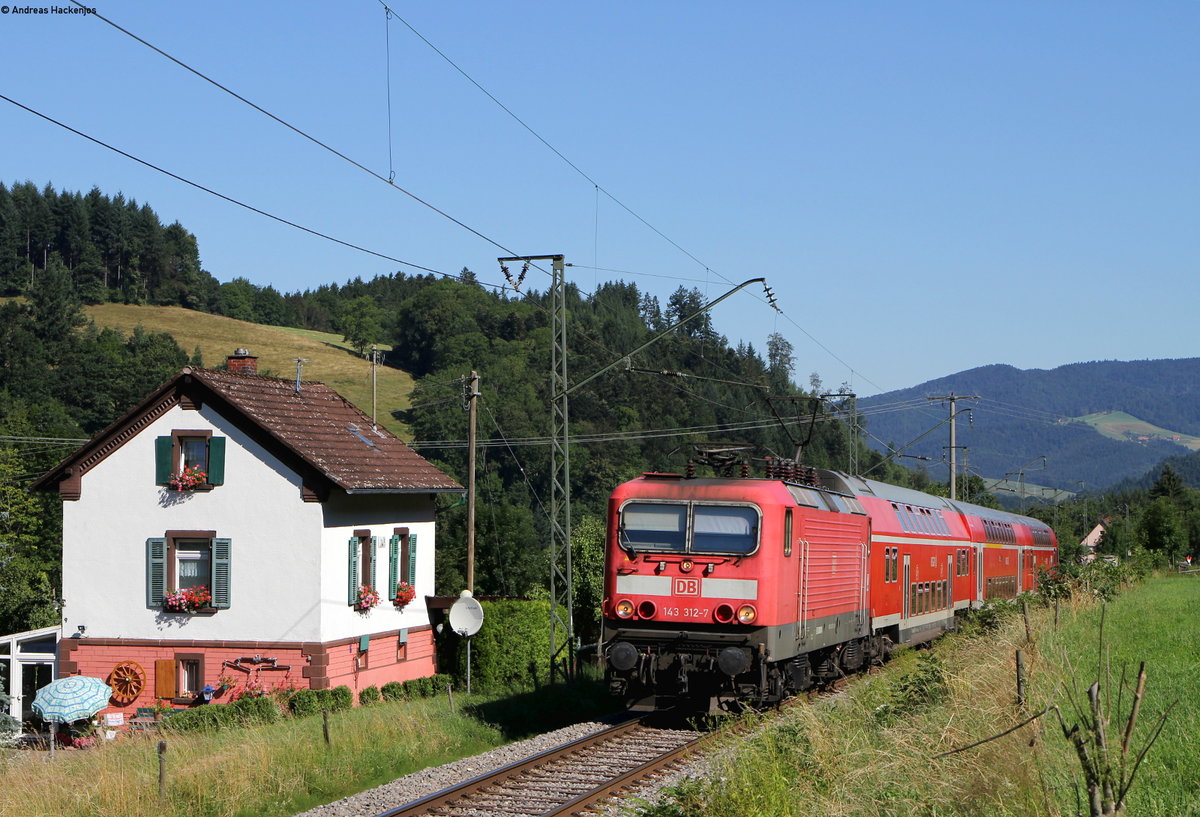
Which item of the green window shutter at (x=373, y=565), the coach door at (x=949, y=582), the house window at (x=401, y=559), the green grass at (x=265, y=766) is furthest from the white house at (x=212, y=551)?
the coach door at (x=949, y=582)

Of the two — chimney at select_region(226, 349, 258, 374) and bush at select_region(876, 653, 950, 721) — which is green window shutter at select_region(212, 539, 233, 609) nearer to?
chimney at select_region(226, 349, 258, 374)

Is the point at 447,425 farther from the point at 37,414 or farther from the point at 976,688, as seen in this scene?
the point at 976,688

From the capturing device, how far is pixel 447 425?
93.6 metres

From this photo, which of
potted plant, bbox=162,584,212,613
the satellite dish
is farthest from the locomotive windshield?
potted plant, bbox=162,584,212,613

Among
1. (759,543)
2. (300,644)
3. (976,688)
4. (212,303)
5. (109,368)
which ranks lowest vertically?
(300,644)

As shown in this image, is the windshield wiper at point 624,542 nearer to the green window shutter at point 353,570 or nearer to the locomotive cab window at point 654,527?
the locomotive cab window at point 654,527

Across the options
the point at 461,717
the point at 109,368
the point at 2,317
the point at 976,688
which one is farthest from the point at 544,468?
the point at 976,688

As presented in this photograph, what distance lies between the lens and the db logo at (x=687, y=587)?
1603 cm

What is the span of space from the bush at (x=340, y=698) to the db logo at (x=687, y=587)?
1393 centimetres

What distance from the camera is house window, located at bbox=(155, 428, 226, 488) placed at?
29500 mm

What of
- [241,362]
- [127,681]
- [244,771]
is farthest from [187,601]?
[244,771]

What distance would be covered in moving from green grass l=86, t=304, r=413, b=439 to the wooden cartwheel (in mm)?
82449

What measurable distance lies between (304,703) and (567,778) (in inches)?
598

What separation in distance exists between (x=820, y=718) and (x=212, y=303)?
142071 mm
